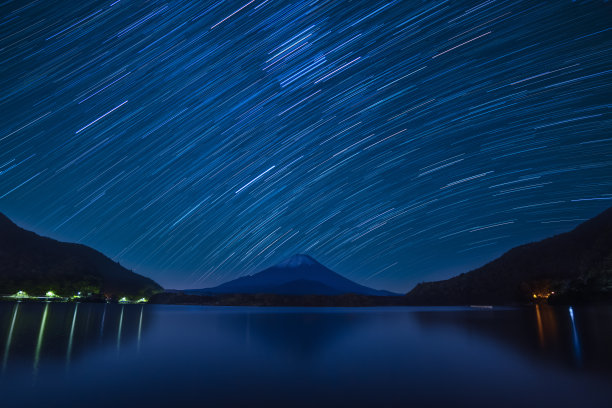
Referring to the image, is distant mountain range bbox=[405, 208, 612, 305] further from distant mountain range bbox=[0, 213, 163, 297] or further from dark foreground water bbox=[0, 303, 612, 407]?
distant mountain range bbox=[0, 213, 163, 297]

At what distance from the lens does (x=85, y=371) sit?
6836mm

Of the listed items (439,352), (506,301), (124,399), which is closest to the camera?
(124,399)

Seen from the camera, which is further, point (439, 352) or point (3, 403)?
point (439, 352)

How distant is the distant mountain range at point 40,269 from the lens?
82500 millimetres

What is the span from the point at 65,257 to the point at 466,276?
152128mm

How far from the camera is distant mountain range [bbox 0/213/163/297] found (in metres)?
82.5

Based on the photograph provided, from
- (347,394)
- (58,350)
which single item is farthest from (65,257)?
(347,394)

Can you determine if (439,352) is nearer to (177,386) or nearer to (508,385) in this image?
(508,385)

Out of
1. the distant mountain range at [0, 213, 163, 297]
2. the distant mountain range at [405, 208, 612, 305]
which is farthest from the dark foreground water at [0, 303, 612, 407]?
the distant mountain range at [0, 213, 163, 297]

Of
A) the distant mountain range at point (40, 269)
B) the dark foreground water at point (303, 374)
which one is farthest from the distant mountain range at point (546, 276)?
the distant mountain range at point (40, 269)

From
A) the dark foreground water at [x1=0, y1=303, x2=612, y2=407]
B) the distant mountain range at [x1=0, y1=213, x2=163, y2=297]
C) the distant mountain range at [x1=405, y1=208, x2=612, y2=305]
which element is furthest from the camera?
the distant mountain range at [x1=0, y1=213, x2=163, y2=297]

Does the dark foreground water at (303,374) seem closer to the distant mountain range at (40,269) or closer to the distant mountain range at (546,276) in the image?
the distant mountain range at (546,276)

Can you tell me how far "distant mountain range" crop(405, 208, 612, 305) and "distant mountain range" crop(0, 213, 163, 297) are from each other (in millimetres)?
103591

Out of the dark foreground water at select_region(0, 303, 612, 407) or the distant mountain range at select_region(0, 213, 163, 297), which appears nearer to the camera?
the dark foreground water at select_region(0, 303, 612, 407)
